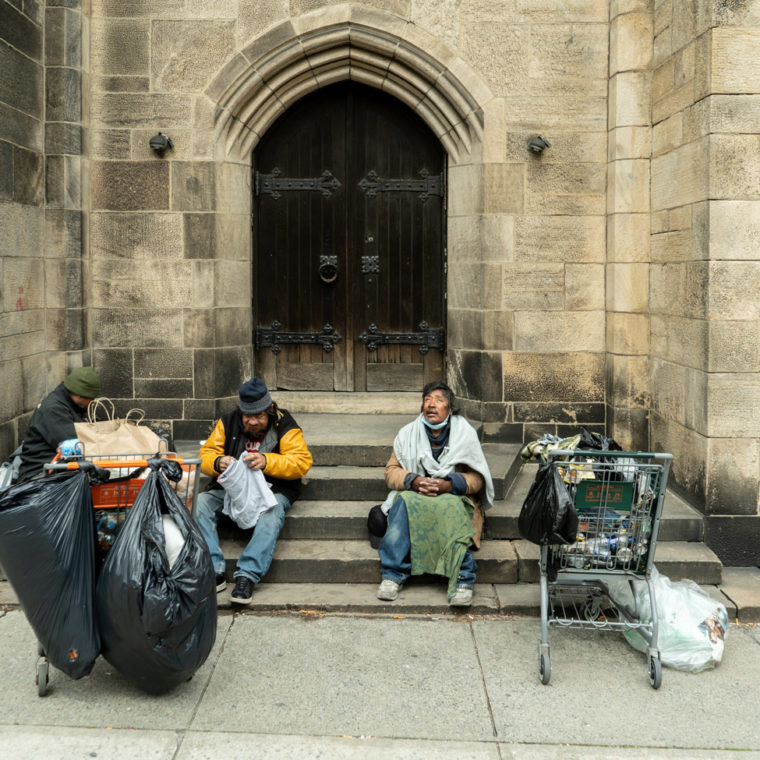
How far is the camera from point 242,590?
17.3 feet

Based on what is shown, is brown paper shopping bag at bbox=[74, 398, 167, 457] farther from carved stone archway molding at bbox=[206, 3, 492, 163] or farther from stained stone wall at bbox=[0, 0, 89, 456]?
carved stone archway molding at bbox=[206, 3, 492, 163]

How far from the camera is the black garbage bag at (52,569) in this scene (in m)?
4.06

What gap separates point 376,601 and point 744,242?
3067mm

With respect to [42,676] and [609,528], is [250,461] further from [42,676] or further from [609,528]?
[609,528]

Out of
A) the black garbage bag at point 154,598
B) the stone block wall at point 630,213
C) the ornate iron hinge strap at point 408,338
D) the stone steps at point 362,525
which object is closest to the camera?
the black garbage bag at point 154,598

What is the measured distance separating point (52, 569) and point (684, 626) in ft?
9.76

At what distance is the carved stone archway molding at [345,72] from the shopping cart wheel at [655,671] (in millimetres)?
4198

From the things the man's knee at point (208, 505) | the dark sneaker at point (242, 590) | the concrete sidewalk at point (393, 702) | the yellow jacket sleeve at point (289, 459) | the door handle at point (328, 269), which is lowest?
the concrete sidewalk at point (393, 702)

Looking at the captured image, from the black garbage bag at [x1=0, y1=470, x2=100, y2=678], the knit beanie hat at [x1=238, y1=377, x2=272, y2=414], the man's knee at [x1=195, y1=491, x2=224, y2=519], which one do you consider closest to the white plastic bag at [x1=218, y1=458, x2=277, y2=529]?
the man's knee at [x1=195, y1=491, x2=224, y2=519]

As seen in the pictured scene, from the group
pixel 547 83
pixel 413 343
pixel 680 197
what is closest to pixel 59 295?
pixel 413 343

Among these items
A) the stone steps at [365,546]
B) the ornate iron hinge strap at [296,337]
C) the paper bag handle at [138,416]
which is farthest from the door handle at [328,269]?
the paper bag handle at [138,416]

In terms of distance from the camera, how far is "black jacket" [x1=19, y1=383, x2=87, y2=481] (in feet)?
17.7

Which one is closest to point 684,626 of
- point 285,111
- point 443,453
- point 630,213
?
point 443,453

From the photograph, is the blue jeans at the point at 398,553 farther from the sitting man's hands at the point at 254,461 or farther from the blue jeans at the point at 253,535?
the sitting man's hands at the point at 254,461
